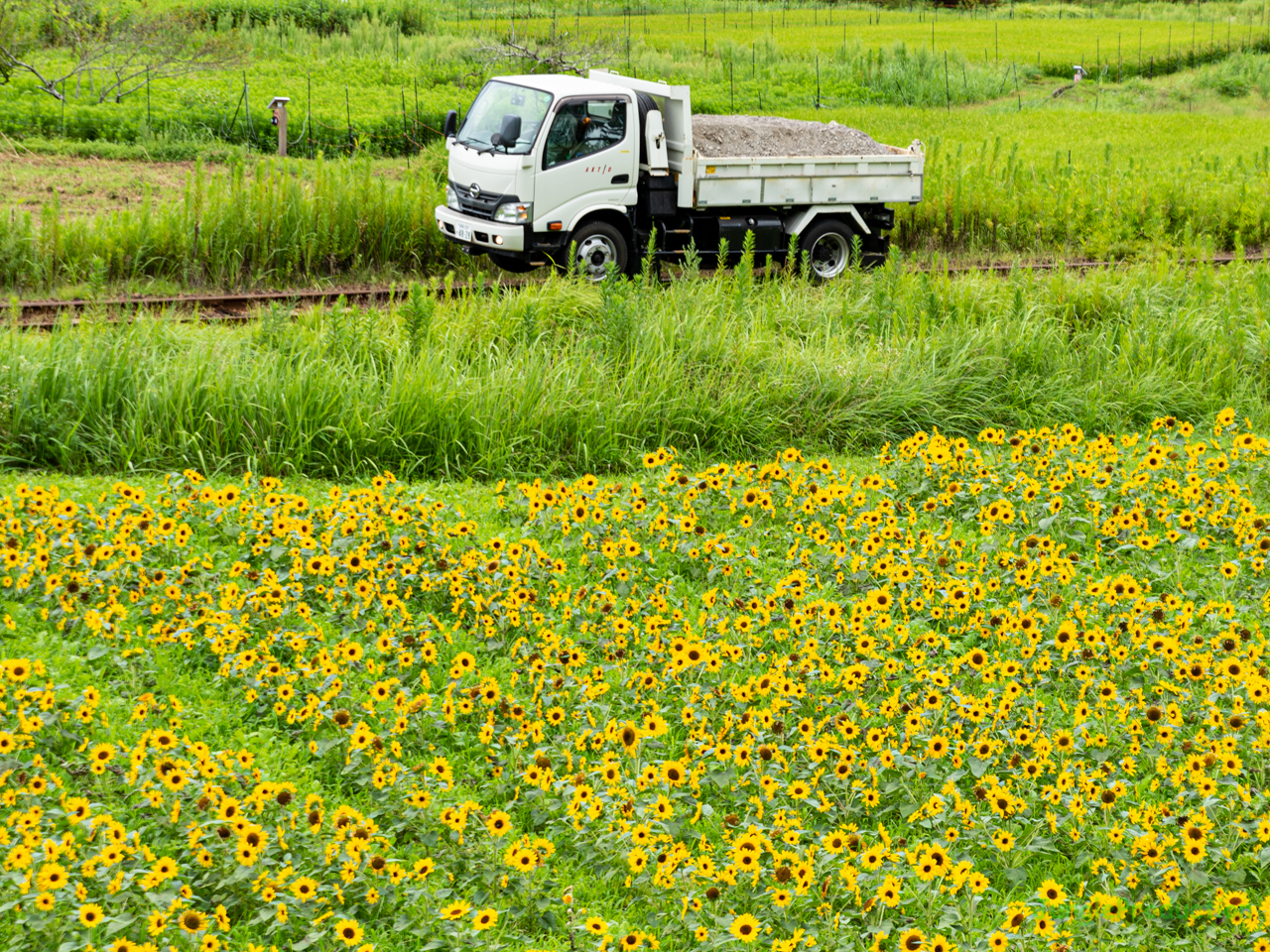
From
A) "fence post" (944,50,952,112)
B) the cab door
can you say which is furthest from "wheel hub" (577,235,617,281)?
"fence post" (944,50,952,112)

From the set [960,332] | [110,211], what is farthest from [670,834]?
[110,211]

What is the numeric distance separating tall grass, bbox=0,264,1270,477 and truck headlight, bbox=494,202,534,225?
88.5 inches

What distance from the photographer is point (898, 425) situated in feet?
29.0

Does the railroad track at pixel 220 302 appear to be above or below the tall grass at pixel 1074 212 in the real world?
below

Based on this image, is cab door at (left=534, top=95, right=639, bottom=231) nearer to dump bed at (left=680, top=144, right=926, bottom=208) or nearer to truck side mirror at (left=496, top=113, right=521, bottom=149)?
truck side mirror at (left=496, top=113, right=521, bottom=149)

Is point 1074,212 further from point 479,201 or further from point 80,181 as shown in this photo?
point 80,181

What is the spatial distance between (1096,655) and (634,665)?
208 cm

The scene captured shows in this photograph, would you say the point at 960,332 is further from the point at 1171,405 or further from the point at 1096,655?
the point at 1096,655

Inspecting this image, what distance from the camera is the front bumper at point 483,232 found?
1222 centimetres

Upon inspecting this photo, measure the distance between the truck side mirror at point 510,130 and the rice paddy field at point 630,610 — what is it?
156cm

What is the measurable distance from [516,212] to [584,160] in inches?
35.9

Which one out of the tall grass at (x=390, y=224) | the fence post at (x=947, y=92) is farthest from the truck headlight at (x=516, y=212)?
the fence post at (x=947, y=92)

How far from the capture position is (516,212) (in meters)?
12.2

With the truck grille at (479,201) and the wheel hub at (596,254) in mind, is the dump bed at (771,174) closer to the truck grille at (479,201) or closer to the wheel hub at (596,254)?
the wheel hub at (596,254)
